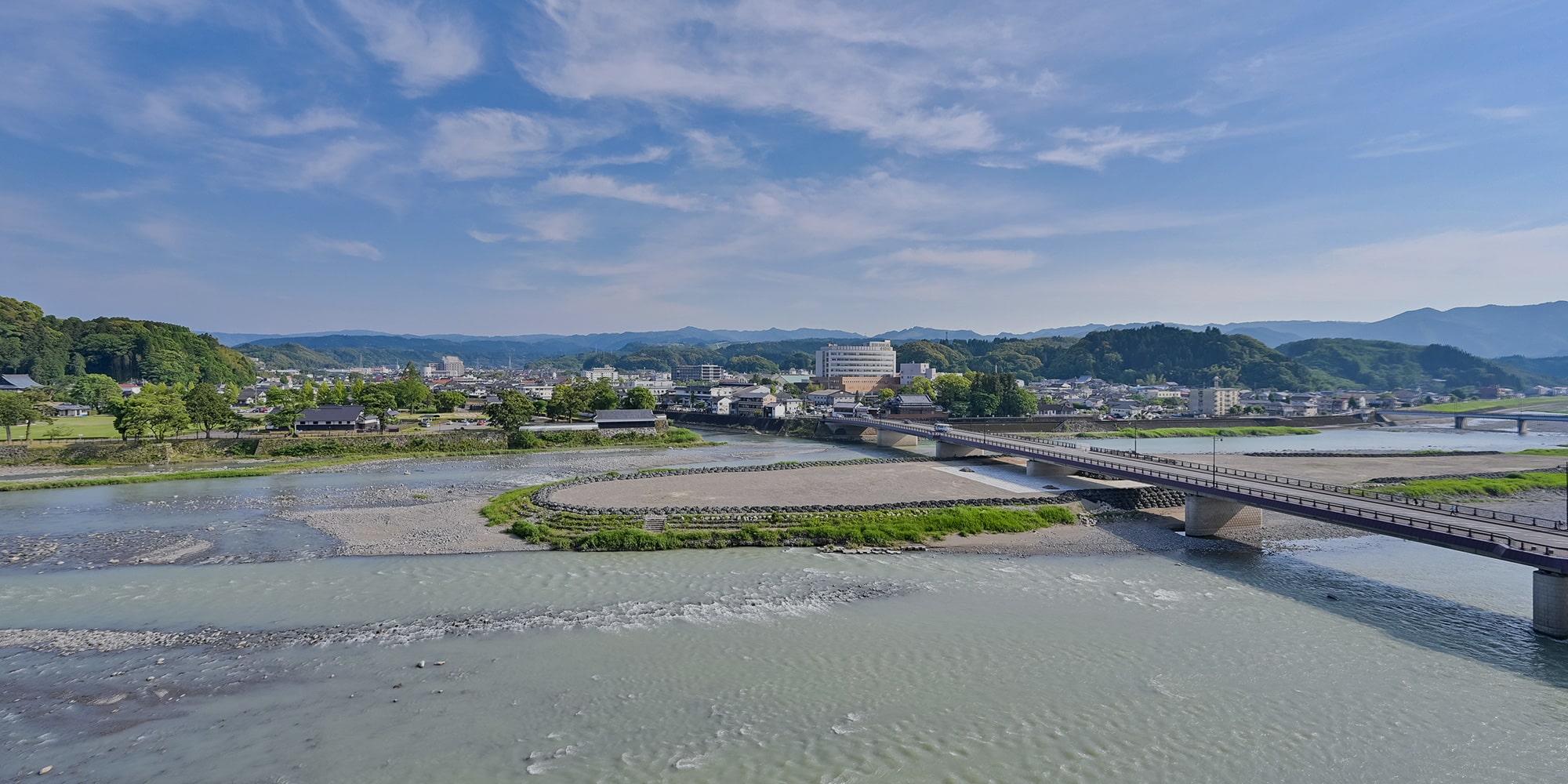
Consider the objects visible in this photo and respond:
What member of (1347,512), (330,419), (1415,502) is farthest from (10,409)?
(1415,502)

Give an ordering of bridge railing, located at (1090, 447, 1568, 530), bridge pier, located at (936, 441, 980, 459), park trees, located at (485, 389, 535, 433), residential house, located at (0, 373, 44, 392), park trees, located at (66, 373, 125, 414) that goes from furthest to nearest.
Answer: residential house, located at (0, 373, 44, 392) → park trees, located at (66, 373, 125, 414) → park trees, located at (485, 389, 535, 433) → bridge pier, located at (936, 441, 980, 459) → bridge railing, located at (1090, 447, 1568, 530)

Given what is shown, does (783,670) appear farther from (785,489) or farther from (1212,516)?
(785,489)

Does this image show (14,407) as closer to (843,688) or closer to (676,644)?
(676,644)

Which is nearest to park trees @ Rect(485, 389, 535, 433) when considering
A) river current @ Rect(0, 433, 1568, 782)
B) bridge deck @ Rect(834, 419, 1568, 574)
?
river current @ Rect(0, 433, 1568, 782)

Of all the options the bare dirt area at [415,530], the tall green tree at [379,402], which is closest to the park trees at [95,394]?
the tall green tree at [379,402]

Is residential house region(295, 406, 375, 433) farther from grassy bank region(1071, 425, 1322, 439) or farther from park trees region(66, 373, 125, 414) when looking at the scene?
grassy bank region(1071, 425, 1322, 439)

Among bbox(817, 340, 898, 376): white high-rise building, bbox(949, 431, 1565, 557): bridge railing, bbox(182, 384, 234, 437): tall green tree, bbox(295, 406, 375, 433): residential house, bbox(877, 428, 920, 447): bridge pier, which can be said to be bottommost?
bbox(877, 428, 920, 447): bridge pier
